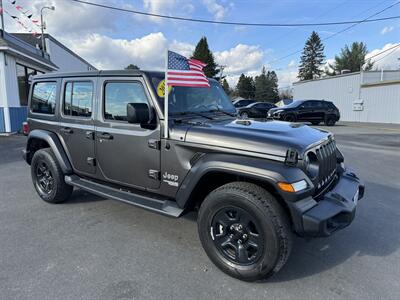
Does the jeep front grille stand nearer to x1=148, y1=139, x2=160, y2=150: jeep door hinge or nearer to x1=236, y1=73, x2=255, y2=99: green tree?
x1=148, y1=139, x2=160, y2=150: jeep door hinge

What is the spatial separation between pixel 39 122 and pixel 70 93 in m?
0.93

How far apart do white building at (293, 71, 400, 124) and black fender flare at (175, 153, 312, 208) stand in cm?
2375

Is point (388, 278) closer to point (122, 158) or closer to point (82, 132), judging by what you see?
point (122, 158)

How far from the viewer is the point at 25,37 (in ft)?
108

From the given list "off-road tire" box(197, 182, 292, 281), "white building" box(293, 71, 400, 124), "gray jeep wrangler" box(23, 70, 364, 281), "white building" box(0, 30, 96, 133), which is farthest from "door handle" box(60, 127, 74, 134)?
"white building" box(293, 71, 400, 124)

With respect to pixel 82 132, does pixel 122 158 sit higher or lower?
lower

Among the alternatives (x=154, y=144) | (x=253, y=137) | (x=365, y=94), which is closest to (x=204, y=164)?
(x=253, y=137)

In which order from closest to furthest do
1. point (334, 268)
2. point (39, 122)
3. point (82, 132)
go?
point (334, 268) → point (82, 132) → point (39, 122)

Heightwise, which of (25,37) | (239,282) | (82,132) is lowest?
(239,282)

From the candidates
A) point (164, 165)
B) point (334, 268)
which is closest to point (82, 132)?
point (164, 165)

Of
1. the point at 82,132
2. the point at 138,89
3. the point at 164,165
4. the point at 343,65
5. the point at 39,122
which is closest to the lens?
the point at 164,165

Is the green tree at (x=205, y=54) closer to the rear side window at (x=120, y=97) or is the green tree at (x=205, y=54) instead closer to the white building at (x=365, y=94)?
the white building at (x=365, y=94)

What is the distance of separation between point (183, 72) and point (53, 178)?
102 inches

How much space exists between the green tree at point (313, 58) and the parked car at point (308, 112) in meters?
56.9
